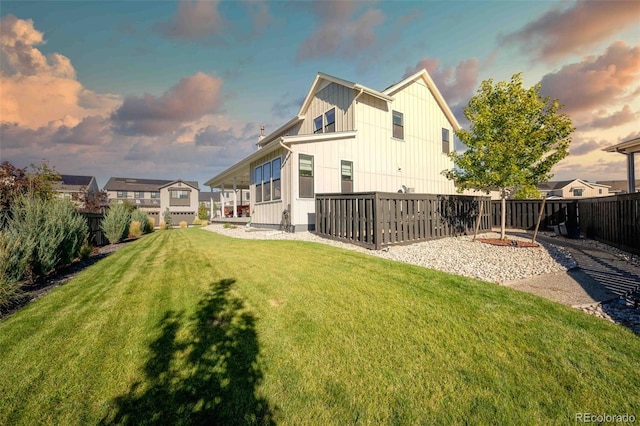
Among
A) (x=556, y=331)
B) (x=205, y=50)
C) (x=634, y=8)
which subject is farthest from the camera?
(x=205, y=50)

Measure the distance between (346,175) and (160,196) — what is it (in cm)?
5194

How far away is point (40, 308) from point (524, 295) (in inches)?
292

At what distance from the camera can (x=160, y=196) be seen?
170 ft

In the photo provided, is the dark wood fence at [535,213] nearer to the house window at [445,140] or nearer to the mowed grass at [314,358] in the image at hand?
the house window at [445,140]

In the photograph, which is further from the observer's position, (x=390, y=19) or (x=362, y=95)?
(x=362, y=95)

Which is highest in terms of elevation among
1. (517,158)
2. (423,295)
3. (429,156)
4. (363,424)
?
(429,156)

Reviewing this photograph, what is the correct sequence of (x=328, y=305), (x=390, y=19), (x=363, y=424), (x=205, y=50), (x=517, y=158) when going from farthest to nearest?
(x=205, y=50)
(x=390, y=19)
(x=517, y=158)
(x=328, y=305)
(x=363, y=424)

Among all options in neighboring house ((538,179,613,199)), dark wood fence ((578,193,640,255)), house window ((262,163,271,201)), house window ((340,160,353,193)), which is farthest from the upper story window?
neighboring house ((538,179,613,199))

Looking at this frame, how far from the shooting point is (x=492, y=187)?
9938 mm

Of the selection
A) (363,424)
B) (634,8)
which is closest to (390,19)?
(634,8)

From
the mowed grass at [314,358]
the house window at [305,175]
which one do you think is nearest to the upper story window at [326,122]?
the house window at [305,175]

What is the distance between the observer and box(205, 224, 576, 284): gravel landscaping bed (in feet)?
17.6

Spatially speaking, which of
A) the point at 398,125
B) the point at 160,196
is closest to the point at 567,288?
the point at 398,125

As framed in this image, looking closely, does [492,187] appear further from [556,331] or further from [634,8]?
[556,331]
